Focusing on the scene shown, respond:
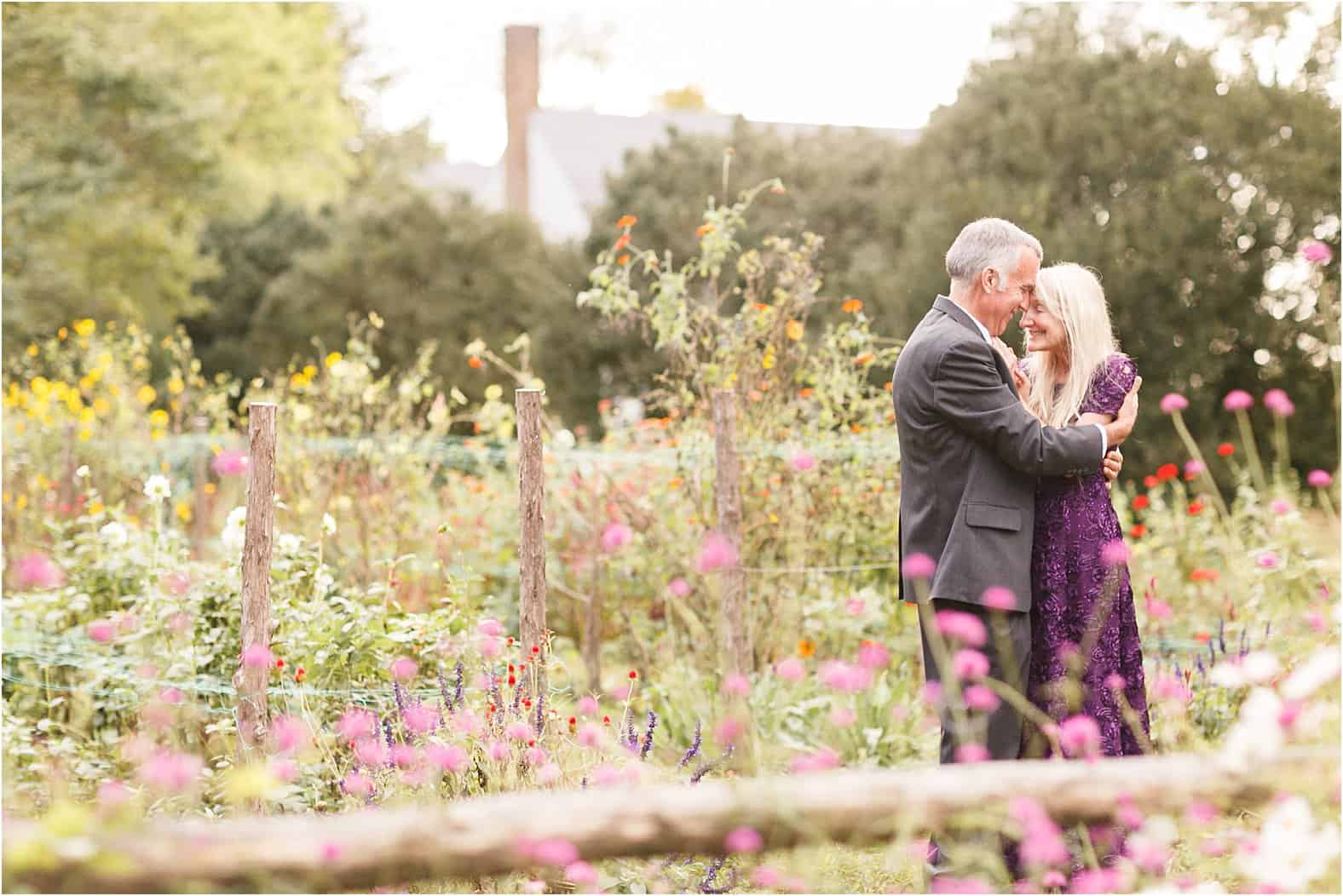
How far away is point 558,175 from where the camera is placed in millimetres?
23344

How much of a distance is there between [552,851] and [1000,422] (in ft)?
5.49

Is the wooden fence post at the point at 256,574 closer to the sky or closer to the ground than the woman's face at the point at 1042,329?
closer to the ground

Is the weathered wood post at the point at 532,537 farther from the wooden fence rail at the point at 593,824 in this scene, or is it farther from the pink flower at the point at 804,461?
the wooden fence rail at the point at 593,824

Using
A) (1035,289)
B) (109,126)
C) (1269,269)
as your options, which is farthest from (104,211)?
(1035,289)

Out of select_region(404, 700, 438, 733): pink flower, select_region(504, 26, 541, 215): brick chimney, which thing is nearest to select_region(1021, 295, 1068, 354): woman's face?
select_region(404, 700, 438, 733): pink flower

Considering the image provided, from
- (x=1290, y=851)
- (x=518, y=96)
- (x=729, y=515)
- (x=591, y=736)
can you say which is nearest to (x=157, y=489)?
(x=729, y=515)

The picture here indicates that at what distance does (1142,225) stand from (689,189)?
524 centimetres

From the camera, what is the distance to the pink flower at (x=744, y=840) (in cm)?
196

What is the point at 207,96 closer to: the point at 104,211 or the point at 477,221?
the point at 104,211

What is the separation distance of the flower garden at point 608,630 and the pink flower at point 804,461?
0.04 m

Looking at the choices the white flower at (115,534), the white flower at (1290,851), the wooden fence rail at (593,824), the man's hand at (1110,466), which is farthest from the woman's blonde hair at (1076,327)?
the white flower at (115,534)

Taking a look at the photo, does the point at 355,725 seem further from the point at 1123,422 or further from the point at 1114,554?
the point at 1123,422

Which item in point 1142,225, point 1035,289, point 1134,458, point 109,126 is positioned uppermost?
point 109,126

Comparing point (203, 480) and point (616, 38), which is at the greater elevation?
point (616, 38)
